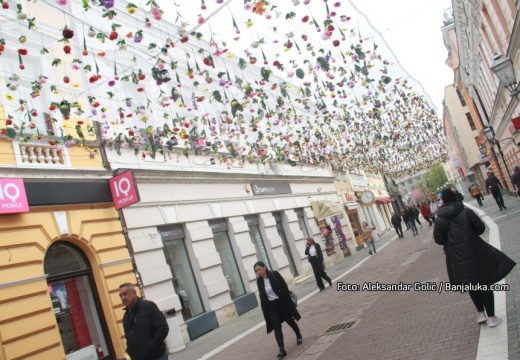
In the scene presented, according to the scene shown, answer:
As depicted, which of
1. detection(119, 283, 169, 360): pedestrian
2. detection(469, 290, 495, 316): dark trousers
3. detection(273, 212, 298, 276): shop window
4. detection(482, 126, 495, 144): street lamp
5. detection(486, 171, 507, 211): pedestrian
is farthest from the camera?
Answer: detection(482, 126, 495, 144): street lamp

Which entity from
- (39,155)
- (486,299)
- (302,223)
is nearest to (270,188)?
(302,223)

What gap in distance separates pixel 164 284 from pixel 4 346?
482 centimetres

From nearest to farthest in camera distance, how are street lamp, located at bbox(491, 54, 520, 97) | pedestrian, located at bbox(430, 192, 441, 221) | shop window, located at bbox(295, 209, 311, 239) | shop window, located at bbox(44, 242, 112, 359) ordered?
shop window, located at bbox(44, 242, 112, 359)
street lamp, located at bbox(491, 54, 520, 97)
shop window, located at bbox(295, 209, 311, 239)
pedestrian, located at bbox(430, 192, 441, 221)

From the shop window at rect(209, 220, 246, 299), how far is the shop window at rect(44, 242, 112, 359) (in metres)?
5.61

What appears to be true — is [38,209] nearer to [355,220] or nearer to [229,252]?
[229,252]

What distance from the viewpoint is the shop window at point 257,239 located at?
1898 cm

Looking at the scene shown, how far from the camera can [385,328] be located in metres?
7.77

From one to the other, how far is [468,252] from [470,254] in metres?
0.03

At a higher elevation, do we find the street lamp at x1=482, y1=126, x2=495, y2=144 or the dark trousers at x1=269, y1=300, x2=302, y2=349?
the street lamp at x1=482, y1=126, x2=495, y2=144

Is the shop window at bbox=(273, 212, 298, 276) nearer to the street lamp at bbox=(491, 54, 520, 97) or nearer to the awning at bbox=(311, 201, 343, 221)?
the awning at bbox=(311, 201, 343, 221)

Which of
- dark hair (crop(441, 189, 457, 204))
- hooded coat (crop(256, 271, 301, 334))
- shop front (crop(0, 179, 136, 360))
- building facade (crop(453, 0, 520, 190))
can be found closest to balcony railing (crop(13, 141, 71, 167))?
shop front (crop(0, 179, 136, 360))

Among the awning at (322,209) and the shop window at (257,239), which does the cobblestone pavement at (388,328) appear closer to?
the shop window at (257,239)

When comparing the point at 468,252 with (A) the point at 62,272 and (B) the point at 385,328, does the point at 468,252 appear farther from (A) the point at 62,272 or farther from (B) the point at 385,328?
(A) the point at 62,272

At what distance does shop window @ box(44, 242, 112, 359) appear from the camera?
1055 centimetres
